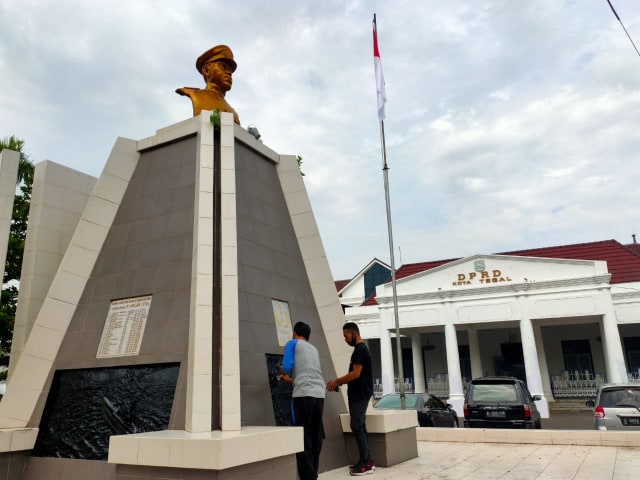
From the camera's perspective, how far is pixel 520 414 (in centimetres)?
1080

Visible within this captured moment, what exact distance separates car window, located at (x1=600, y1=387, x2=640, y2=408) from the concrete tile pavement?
42.7 inches

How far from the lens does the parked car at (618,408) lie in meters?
8.98

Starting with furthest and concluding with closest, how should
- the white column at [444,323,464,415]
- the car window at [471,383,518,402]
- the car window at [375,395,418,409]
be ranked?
the white column at [444,323,464,415] → the car window at [375,395,418,409] → the car window at [471,383,518,402]

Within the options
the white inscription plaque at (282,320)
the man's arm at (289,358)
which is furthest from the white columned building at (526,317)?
the man's arm at (289,358)

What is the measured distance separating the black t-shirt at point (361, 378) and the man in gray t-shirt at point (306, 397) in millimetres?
855


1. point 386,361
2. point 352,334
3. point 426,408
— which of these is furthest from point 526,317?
point 352,334

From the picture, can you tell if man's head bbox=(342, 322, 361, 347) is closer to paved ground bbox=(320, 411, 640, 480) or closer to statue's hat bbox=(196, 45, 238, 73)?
paved ground bbox=(320, 411, 640, 480)

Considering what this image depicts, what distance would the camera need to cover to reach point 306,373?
529cm

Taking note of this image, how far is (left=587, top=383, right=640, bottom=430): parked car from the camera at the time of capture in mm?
8977

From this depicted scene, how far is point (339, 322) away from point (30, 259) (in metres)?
4.82

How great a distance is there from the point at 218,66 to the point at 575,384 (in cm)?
2036

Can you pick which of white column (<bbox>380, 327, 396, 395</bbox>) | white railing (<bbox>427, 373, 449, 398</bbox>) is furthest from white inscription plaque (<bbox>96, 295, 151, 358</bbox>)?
white railing (<bbox>427, 373, 449, 398</bbox>)

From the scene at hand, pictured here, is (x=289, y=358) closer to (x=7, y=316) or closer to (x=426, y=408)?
(x=426, y=408)

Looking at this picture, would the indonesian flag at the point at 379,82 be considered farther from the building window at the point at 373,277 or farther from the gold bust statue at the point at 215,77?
the building window at the point at 373,277
